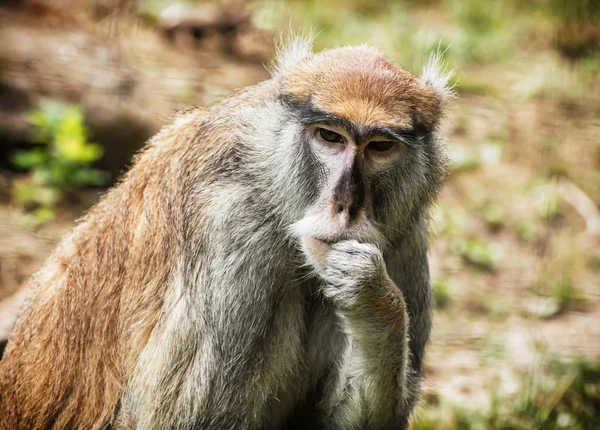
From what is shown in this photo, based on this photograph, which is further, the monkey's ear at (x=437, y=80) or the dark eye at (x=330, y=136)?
the monkey's ear at (x=437, y=80)

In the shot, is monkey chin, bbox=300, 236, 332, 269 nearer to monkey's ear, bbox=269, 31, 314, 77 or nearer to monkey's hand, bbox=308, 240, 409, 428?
monkey's hand, bbox=308, 240, 409, 428

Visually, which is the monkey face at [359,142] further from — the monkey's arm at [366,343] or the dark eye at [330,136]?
the monkey's arm at [366,343]

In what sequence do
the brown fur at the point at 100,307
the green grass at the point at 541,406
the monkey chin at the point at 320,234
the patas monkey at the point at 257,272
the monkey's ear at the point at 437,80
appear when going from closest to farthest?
the monkey chin at the point at 320,234, the patas monkey at the point at 257,272, the brown fur at the point at 100,307, the monkey's ear at the point at 437,80, the green grass at the point at 541,406

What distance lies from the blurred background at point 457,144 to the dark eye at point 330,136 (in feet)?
6.08

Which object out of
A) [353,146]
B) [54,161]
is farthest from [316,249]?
[54,161]

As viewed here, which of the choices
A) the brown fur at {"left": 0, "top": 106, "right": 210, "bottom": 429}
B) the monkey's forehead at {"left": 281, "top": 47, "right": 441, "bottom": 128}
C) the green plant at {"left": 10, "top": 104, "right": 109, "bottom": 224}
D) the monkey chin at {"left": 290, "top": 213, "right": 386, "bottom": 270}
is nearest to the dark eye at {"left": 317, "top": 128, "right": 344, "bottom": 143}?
the monkey's forehead at {"left": 281, "top": 47, "right": 441, "bottom": 128}

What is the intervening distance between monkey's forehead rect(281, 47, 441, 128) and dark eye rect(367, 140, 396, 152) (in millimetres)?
133

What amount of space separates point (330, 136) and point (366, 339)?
120 cm

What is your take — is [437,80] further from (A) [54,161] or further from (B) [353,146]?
(A) [54,161]

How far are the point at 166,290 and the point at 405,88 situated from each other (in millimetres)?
1830

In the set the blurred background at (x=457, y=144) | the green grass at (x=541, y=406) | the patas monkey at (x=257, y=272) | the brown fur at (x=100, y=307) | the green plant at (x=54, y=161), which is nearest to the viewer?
the patas monkey at (x=257, y=272)

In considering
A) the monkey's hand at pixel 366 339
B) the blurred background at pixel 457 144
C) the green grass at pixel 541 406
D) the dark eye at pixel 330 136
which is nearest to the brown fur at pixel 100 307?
the dark eye at pixel 330 136

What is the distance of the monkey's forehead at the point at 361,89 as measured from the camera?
13.9ft

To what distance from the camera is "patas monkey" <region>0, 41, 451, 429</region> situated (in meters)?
4.32
